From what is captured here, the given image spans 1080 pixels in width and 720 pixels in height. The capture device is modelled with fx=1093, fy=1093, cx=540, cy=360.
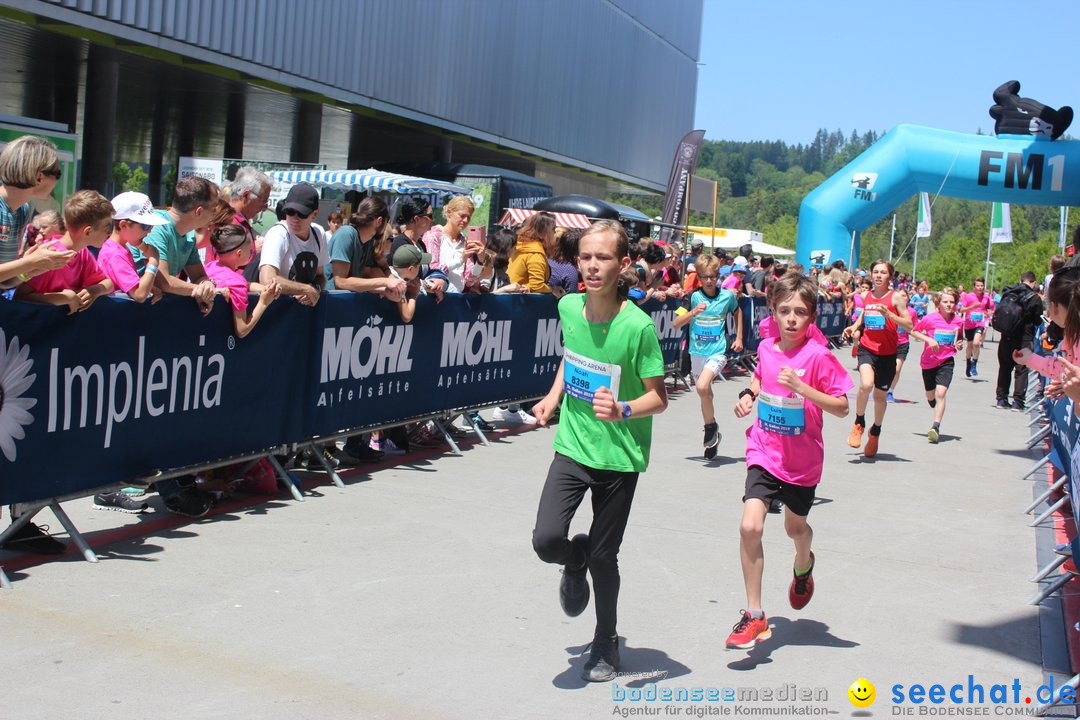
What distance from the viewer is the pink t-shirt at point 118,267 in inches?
250

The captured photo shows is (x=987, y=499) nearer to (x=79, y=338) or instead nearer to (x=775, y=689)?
(x=775, y=689)

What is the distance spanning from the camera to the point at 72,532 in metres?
5.86

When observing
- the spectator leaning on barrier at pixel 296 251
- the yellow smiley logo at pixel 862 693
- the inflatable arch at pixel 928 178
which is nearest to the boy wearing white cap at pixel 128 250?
the spectator leaning on barrier at pixel 296 251

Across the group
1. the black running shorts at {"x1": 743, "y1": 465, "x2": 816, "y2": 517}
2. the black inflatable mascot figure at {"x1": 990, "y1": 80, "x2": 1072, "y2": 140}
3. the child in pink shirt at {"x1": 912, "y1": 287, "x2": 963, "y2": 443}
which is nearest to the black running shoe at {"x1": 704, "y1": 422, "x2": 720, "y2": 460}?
the child in pink shirt at {"x1": 912, "y1": 287, "x2": 963, "y2": 443}

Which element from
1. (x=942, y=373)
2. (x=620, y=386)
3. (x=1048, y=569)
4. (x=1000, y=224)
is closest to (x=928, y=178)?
(x=942, y=373)

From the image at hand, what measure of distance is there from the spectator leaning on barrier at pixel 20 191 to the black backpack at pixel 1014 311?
14341mm

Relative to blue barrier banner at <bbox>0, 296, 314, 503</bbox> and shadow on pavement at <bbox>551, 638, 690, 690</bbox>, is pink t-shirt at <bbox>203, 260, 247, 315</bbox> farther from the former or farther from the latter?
shadow on pavement at <bbox>551, 638, 690, 690</bbox>

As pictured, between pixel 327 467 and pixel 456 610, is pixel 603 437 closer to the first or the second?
pixel 456 610

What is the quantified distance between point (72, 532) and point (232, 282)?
1.95m

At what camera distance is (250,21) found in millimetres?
20328

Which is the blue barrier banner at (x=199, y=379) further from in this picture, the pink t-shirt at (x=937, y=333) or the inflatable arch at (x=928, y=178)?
the inflatable arch at (x=928, y=178)

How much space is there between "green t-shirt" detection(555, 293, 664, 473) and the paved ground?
97cm

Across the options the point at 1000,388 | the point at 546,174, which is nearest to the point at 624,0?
the point at 546,174

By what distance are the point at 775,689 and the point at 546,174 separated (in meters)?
37.7
